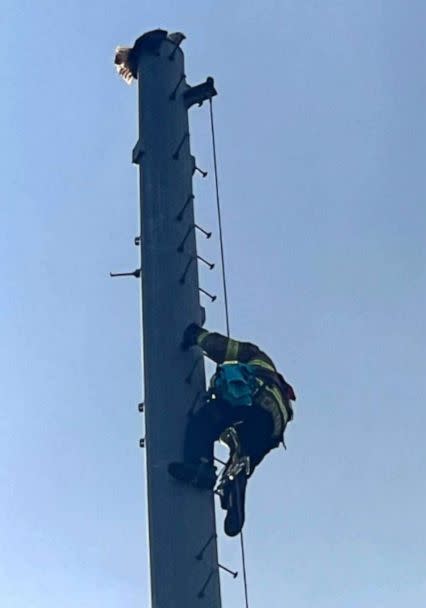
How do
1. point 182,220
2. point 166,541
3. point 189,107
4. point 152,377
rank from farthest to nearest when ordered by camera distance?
point 189,107 < point 182,220 < point 152,377 < point 166,541

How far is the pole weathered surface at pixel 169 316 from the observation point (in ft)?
37.0

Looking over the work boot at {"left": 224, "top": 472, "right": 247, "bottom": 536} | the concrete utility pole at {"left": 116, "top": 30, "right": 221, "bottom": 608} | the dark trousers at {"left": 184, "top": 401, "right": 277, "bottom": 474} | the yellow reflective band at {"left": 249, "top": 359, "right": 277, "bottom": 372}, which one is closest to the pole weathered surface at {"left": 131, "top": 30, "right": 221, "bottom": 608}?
the concrete utility pole at {"left": 116, "top": 30, "right": 221, "bottom": 608}

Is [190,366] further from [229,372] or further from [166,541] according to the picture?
[166,541]

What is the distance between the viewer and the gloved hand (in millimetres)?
12555

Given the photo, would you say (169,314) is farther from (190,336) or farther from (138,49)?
(138,49)

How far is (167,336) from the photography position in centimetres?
1266

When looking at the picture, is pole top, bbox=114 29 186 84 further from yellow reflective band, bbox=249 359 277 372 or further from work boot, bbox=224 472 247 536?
work boot, bbox=224 472 247 536

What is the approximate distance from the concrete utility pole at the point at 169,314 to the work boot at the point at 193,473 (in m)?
0.08

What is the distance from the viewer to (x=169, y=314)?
12.8 m

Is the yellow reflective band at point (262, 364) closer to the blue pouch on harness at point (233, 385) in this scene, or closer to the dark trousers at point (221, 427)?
the blue pouch on harness at point (233, 385)

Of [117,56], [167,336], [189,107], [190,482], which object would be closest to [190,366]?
[167,336]

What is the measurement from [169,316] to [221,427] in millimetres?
1406

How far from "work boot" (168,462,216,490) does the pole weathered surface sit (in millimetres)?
85

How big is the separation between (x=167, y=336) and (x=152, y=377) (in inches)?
19.1
